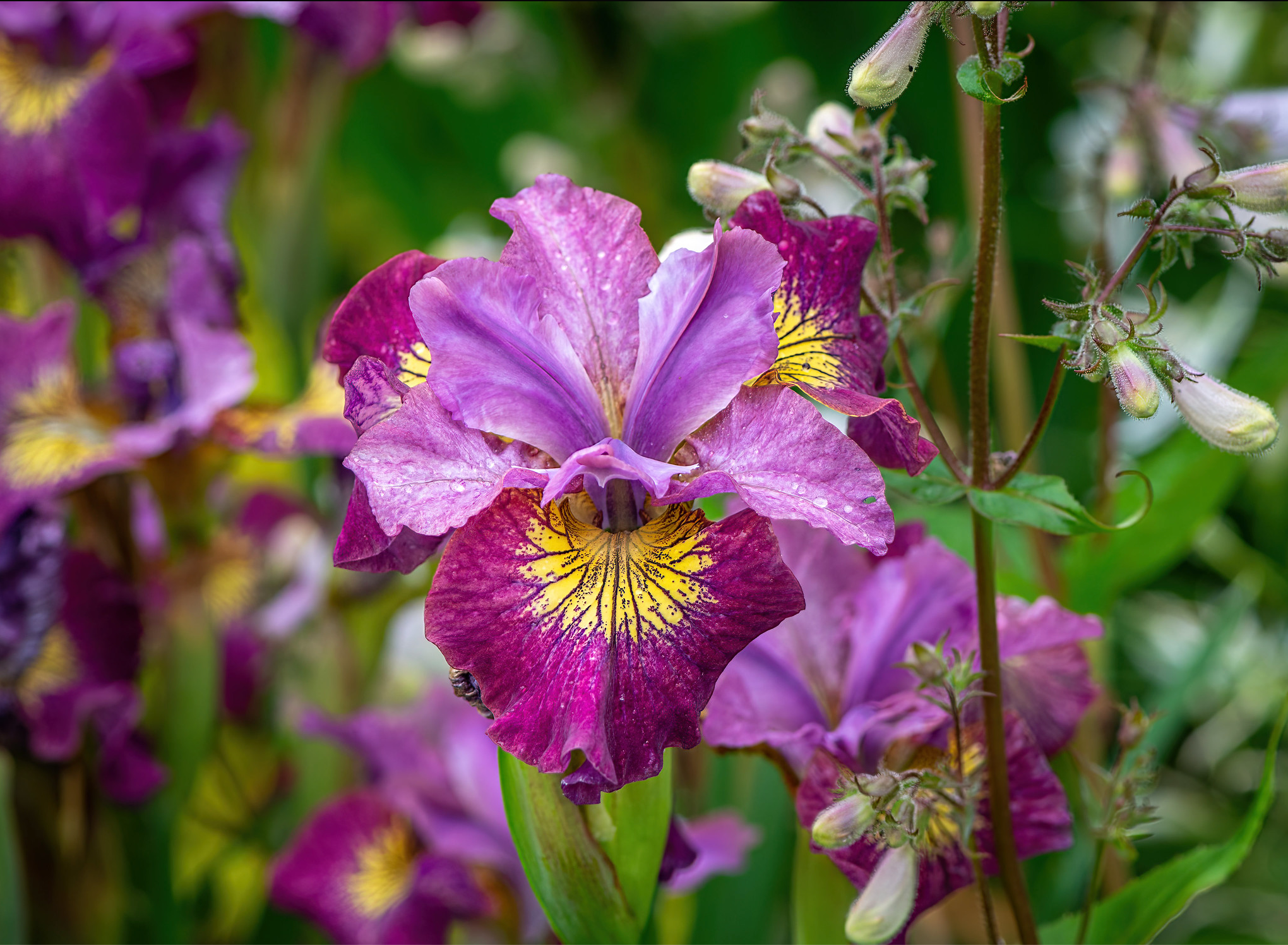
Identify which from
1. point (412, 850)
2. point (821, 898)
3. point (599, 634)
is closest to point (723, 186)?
point (599, 634)

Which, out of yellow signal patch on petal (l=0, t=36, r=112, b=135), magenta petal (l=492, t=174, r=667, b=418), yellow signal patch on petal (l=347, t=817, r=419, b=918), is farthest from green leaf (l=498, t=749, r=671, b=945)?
yellow signal patch on petal (l=0, t=36, r=112, b=135)

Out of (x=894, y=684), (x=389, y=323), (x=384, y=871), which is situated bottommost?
(x=384, y=871)

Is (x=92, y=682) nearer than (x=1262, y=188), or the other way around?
(x=1262, y=188)

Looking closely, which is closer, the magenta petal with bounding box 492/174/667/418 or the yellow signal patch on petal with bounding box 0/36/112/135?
the magenta petal with bounding box 492/174/667/418

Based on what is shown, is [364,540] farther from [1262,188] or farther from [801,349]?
[1262,188]

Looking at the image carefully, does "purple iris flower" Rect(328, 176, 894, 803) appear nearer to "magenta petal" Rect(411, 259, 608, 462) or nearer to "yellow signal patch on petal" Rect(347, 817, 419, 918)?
"magenta petal" Rect(411, 259, 608, 462)

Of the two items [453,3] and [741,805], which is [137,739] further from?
[453,3]
